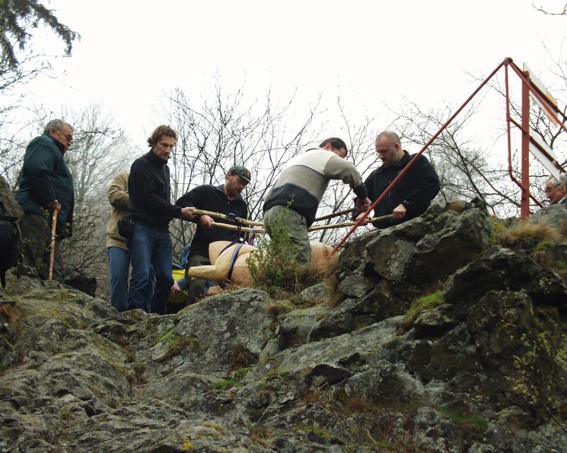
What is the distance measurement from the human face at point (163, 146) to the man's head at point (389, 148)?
2.21 m

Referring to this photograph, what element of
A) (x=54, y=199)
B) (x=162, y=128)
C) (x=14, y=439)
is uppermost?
(x=162, y=128)

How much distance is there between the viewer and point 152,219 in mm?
7914

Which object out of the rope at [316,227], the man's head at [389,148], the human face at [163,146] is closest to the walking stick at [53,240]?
the human face at [163,146]

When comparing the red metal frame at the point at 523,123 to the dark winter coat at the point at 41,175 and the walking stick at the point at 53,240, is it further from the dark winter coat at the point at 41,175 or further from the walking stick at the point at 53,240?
the dark winter coat at the point at 41,175

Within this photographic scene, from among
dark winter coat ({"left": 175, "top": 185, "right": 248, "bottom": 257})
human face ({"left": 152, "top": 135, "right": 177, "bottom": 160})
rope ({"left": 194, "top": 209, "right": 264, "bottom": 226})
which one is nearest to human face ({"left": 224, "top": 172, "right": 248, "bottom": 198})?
dark winter coat ({"left": 175, "top": 185, "right": 248, "bottom": 257})

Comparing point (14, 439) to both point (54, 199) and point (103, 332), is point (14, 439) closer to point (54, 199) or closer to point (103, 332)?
point (103, 332)

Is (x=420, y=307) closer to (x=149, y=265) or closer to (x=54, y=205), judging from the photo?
(x=149, y=265)

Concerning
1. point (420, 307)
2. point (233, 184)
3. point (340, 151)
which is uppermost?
point (340, 151)

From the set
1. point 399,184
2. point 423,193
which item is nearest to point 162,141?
point 399,184

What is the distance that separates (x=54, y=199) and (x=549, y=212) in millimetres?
4966

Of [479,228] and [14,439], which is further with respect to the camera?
[479,228]

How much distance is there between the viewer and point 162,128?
26.6ft

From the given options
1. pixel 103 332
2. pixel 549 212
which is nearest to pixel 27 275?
pixel 103 332

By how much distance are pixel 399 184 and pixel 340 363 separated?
137 inches
